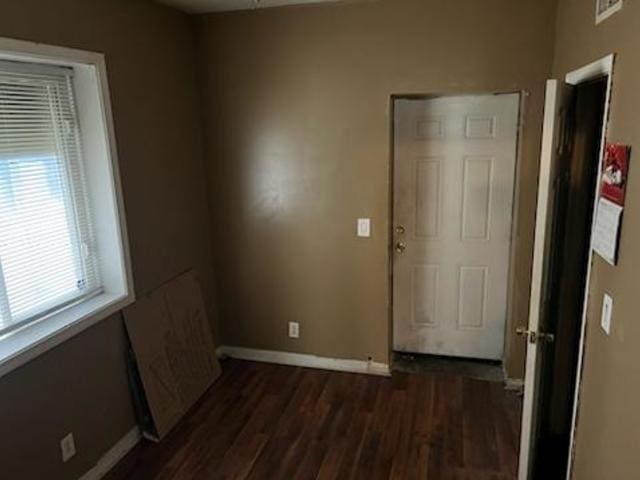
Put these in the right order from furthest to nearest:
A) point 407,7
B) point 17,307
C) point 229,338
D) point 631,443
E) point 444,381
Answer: point 229,338 → point 444,381 → point 407,7 → point 17,307 → point 631,443

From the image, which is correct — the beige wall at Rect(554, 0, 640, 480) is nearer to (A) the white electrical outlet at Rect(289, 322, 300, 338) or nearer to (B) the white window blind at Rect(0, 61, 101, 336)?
(A) the white electrical outlet at Rect(289, 322, 300, 338)

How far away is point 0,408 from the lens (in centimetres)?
192

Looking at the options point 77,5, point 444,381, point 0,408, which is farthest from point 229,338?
point 77,5

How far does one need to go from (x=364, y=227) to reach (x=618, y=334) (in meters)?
1.84

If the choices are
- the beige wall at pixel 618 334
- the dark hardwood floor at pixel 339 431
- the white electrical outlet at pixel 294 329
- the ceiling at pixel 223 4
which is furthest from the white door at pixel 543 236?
the white electrical outlet at pixel 294 329

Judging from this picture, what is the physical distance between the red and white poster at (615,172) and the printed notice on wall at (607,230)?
0.03 meters

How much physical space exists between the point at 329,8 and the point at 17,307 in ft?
7.76

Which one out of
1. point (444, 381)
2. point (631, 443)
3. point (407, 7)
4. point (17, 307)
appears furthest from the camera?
point (444, 381)

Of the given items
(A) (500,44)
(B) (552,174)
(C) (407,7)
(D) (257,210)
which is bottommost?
(D) (257,210)

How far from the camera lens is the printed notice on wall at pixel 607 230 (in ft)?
4.85

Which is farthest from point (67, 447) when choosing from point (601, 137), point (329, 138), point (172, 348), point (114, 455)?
point (601, 137)

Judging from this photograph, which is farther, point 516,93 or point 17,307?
point 516,93

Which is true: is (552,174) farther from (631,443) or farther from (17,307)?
(17,307)

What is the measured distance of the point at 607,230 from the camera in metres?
1.55
